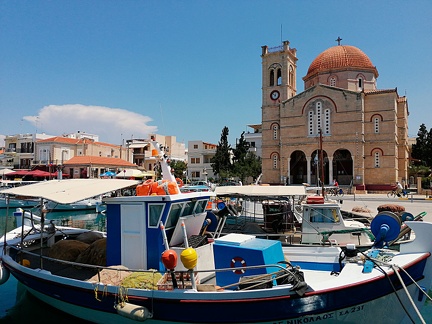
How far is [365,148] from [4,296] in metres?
37.2

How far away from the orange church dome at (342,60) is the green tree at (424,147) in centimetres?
1399

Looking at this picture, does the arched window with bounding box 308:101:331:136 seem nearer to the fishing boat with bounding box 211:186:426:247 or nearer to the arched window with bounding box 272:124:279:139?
the arched window with bounding box 272:124:279:139

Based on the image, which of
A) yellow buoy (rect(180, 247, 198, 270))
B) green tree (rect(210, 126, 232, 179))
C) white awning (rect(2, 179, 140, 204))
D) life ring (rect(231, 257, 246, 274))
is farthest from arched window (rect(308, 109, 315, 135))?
yellow buoy (rect(180, 247, 198, 270))

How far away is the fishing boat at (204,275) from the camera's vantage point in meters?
5.63

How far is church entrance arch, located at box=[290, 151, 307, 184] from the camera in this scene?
43625 millimetres

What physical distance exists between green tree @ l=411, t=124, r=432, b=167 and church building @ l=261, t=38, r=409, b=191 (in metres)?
5.81

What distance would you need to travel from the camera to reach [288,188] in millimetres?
11844

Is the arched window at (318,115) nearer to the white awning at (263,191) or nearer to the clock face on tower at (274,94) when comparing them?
the clock face on tower at (274,94)

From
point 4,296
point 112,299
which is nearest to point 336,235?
point 112,299

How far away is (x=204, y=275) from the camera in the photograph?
6961 millimetres

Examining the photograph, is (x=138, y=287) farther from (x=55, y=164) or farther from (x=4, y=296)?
(x=55, y=164)

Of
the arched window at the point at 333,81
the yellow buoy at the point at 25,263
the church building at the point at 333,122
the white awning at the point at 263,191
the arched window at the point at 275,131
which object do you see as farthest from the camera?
the arched window at the point at 275,131

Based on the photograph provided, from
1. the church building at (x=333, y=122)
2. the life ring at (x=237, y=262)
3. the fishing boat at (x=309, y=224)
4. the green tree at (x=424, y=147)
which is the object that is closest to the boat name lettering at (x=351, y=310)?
the life ring at (x=237, y=262)

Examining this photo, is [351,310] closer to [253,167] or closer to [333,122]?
[333,122]
